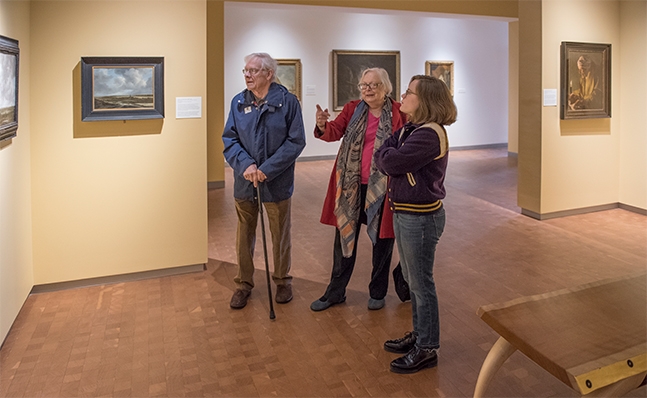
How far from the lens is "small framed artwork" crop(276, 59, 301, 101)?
48.5ft

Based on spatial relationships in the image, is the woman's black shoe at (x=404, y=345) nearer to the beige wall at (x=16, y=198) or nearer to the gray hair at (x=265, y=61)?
the gray hair at (x=265, y=61)

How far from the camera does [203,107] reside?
19.4 feet

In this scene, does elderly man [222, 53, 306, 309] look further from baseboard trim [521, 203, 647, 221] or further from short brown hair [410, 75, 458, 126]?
baseboard trim [521, 203, 647, 221]

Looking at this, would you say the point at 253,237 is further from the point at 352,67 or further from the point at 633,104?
the point at 352,67

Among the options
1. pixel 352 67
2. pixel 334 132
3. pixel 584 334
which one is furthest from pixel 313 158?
pixel 584 334

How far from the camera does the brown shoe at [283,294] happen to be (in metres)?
5.22

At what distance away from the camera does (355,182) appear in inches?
184

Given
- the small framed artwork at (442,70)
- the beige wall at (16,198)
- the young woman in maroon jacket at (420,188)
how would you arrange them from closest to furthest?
the young woman in maroon jacket at (420,188) → the beige wall at (16,198) → the small framed artwork at (442,70)

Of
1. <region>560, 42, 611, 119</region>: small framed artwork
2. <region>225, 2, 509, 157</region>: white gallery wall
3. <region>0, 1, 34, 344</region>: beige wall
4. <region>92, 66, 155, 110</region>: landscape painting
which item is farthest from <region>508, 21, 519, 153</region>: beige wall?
<region>0, 1, 34, 344</region>: beige wall

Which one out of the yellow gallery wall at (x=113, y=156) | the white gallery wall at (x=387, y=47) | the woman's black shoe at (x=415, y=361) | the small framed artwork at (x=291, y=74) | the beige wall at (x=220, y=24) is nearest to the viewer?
the woman's black shoe at (x=415, y=361)

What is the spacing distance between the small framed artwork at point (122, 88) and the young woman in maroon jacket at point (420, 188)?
2820 mm

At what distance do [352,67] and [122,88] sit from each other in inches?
417

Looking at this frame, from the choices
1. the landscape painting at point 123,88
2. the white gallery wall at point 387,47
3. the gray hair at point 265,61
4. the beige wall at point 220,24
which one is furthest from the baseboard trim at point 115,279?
the white gallery wall at point 387,47

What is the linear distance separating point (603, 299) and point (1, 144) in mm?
4139
